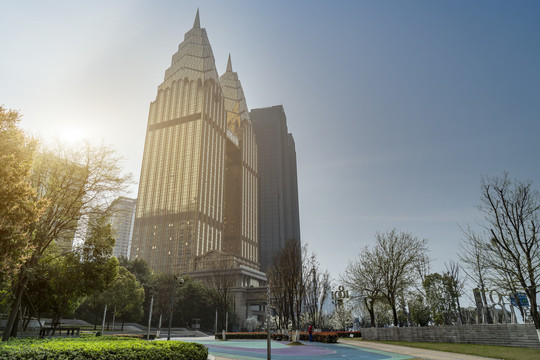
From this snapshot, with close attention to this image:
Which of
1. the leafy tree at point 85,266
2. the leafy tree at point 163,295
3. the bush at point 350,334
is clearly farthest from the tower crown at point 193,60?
the leafy tree at point 85,266

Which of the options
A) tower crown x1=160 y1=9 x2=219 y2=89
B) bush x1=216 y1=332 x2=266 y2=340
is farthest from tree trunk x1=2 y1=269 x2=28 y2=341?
tower crown x1=160 y1=9 x2=219 y2=89

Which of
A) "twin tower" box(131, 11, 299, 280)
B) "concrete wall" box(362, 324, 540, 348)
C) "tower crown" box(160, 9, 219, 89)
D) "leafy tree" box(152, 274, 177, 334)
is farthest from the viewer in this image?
"tower crown" box(160, 9, 219, 89)

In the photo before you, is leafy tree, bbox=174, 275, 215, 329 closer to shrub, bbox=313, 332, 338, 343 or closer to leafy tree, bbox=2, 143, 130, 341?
shrub, bbox=313, 332, 338, 343

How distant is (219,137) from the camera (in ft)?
515

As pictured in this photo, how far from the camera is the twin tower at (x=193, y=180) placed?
127 metres

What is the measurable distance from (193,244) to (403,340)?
10110 cm

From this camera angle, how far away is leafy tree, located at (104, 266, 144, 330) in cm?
5341

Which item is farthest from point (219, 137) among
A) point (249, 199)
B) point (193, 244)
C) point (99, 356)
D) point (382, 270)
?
point (99, 356)

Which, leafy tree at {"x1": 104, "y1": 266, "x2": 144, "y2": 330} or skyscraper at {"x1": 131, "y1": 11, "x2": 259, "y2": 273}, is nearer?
leafy tree at {"x1": 104, "y1": 266, "x2": 144, "y2": 330}

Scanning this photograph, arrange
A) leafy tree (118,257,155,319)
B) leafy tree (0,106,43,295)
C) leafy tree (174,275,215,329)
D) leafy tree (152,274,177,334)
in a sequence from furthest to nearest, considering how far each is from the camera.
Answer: leafy tree (118,257,155,319), leafy tree (174,275,215,329), leafy tree (152,274,177,334), leafy tree (0,106,43,295)

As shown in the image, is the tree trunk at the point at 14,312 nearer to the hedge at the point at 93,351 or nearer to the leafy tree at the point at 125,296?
the hedge at the point at 93,351

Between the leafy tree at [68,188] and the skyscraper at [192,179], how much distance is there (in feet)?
301

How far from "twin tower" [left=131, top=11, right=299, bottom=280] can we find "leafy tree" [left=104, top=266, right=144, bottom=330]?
48267 mm

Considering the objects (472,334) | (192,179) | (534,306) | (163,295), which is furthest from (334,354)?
(192,179)
